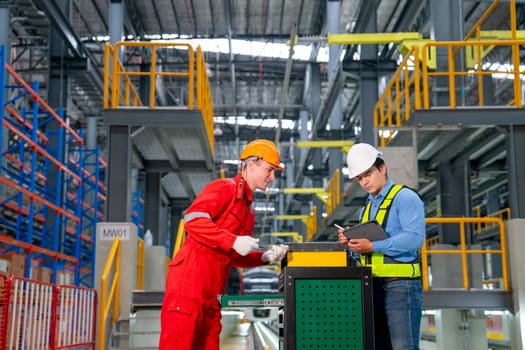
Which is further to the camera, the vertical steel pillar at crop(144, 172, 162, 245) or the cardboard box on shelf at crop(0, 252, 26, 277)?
the vertical steel pillar at crop(144, 172, 162, 245)

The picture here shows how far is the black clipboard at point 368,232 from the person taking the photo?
13.9 ft

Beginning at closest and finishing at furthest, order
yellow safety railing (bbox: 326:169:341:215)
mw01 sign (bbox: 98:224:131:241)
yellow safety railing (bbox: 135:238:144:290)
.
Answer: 1. mw01 sign (bbox: 98:224:131:241)
2. yellow safety railing (bbox: 135:238:144:290)
3. yellow safety railing (bbox: 326:169:341:215)

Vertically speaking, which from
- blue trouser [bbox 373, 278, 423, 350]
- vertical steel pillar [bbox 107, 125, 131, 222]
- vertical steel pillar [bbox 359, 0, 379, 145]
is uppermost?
vertical steel pillar [bbox 359, 0, 379, 145]

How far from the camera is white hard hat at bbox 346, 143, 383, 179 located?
4441 millimetres

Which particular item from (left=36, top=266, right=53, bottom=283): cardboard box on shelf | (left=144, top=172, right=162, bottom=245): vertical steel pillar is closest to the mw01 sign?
(left=144, top=172, right=162, bottom=245): vertical steel pillar

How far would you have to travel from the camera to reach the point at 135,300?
1073 centimetres

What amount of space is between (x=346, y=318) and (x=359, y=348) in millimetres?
179

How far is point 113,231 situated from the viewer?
35.3 feet

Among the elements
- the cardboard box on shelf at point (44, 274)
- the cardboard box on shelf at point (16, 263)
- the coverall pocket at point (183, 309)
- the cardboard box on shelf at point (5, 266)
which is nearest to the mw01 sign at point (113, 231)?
the cardboard box on shelf at point (5, 266)

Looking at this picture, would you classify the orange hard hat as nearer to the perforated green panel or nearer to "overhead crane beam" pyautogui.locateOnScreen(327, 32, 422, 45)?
the perforated green panel

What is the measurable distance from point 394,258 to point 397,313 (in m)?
0.35

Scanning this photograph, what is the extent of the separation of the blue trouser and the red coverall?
0.98m

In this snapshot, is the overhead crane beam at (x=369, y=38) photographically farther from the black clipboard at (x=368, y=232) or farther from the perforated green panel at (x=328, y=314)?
the perforated green panel at (x=328, y=314)

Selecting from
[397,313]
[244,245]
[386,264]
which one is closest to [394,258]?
[386,264]
